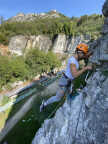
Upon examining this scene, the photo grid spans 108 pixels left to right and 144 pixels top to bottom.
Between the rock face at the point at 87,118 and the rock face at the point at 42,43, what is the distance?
1830 centimetres

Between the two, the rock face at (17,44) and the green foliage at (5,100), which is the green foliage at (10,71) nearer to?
the green foliage at (5,100)

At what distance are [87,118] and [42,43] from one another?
75.3 ft

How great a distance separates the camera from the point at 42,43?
2252 cm

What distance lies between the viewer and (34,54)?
13.1 metres

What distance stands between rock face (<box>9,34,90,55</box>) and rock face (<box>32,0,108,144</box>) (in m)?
18.3

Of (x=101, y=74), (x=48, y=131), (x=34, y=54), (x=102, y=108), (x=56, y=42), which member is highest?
(x=56, y=42)

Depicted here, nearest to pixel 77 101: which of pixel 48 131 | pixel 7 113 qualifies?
pixel 48 131

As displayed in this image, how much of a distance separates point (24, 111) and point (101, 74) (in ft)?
19.5

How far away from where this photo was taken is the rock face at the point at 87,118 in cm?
154

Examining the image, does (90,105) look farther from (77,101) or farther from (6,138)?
(6,138)

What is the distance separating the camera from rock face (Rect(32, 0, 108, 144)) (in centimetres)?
154

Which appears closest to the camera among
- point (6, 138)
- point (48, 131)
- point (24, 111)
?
point (48, 131)

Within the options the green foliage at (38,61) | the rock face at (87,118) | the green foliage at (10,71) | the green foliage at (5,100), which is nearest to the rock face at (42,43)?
the green foliage at (38,61)

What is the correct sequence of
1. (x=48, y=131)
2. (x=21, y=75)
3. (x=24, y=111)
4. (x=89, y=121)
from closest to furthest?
(x=89, y=121) < (x=48, y=131) < (x=24, y=111) < (x=21, y=75)
